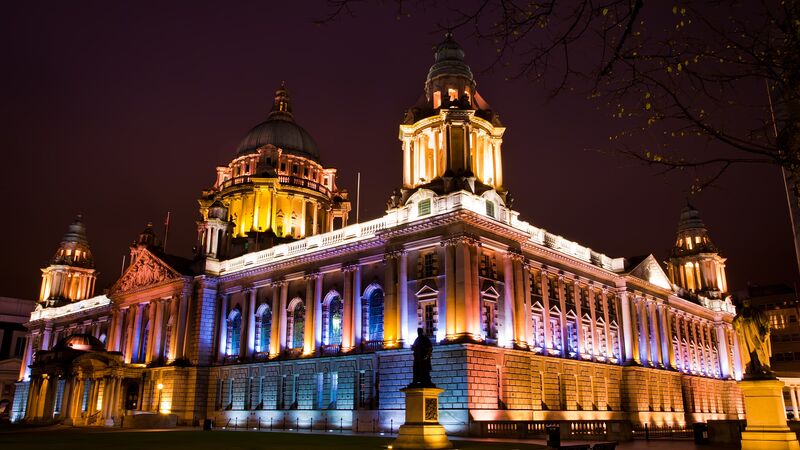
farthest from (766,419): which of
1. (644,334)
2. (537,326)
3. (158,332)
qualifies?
(158,332)

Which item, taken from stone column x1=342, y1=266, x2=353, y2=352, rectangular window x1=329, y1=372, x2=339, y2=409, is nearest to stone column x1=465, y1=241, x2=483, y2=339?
stone column x1=342, y1=266, x2=353, y2=352

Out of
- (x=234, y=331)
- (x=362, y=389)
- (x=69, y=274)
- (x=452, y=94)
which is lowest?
(x=362, y=389)

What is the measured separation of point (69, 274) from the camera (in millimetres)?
89812

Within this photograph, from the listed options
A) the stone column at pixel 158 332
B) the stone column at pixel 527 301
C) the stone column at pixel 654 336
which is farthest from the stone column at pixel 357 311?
the stone column at pixel 654 336

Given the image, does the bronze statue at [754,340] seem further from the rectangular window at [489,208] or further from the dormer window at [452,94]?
the dormer window at [452,94]

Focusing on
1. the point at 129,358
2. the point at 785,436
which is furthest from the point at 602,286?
the point at 129,358

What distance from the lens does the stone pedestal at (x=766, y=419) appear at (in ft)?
70.1

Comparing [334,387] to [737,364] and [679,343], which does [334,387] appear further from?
[737,364]

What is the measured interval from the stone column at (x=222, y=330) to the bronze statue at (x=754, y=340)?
44410mm

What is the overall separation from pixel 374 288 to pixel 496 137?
14.5 m

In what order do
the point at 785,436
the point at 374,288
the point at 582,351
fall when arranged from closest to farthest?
the point at 785,436
the point at 374,288
the point at 582,351

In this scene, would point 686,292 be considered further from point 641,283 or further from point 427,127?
point 427,127

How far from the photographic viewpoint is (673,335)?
6806cm

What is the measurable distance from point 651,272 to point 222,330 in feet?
134
